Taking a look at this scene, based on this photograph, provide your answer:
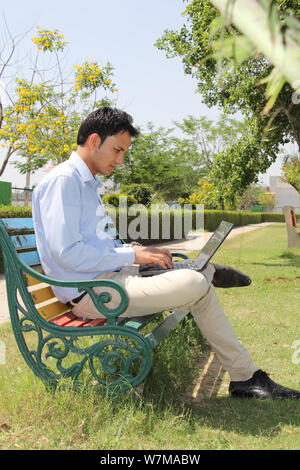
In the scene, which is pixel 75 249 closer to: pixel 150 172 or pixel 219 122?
pixel 150 172

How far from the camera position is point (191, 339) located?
4168mm

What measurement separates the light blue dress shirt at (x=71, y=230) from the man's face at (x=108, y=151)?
0.31 feet

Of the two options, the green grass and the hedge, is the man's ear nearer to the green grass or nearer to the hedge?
the green grass

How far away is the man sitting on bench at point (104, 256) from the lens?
101 inches

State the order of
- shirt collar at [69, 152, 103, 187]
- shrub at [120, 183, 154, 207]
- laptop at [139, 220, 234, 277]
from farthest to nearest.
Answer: shrub at [120, 183, 154, 207] → laptop at [139, 220, 234, 277] → shirt collar at [69, 152, 103, 187]

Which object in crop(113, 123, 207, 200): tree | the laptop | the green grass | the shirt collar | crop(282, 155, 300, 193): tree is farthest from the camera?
crop(113, 123, 207, 200): tree

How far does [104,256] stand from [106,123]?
2.54 ft

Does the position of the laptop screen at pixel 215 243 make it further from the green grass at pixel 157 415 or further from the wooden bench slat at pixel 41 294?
the wooden bench slat at pixel 41 294

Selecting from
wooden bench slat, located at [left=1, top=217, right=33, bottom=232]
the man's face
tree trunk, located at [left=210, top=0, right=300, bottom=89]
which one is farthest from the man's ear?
tree trunk, located at [left=210, top=0, right=300, bottom=89]

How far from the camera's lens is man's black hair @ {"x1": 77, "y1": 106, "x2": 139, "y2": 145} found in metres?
2.80

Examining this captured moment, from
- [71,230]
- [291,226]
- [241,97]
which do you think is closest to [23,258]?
[71,230]

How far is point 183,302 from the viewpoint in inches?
102

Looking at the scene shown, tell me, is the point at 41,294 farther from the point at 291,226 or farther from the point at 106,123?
the point at 291,226
